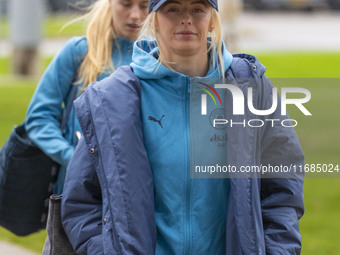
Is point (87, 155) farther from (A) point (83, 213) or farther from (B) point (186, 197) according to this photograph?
(B) point (186, 197)

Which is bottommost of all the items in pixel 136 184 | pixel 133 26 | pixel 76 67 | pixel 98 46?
pixel 136 184

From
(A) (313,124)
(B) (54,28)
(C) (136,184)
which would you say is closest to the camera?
(C) (136,184)

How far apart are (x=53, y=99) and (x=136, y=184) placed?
1.41 meters

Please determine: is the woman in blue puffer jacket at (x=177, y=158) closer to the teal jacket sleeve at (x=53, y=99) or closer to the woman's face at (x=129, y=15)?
the woman's face at (x=129, y=15)

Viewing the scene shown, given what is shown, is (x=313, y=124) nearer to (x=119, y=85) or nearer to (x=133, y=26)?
(x=133, y=26)

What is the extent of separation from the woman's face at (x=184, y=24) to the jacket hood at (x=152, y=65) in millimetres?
83

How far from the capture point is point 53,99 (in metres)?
3.95

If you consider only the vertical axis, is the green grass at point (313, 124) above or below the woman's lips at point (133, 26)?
below

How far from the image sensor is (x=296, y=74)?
15.6m

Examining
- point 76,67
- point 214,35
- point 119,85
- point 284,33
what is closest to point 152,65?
point 119,85

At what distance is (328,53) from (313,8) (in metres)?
18.4

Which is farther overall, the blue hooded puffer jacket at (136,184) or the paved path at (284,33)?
the paved path at (284,33)

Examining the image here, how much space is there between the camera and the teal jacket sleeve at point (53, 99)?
392 cm

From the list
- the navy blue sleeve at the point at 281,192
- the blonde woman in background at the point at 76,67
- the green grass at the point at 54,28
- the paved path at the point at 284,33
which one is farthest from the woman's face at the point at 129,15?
the green grass at the point at 54,28
